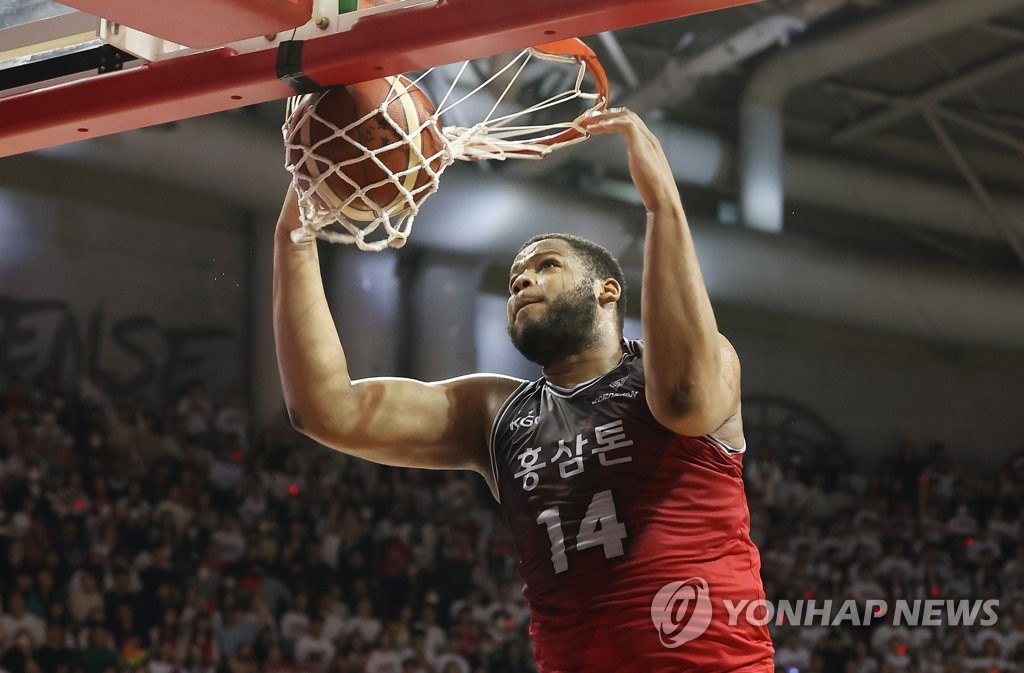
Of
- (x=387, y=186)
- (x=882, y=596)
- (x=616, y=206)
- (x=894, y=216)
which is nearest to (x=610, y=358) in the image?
(x=387, y=186)

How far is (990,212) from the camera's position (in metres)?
A: 11.6

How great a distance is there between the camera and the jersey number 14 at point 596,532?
98.0 inches

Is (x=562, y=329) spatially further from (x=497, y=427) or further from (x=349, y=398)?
(x=349, y=398)

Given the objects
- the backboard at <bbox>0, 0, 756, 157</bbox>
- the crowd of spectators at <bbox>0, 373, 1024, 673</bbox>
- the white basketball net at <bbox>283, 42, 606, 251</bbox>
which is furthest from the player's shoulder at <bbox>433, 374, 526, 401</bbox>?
the crowd of spectators at <bbox>0, 373, 1024, 673</bbox>

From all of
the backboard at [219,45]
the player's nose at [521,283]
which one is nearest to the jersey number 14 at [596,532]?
the player's nose at [521,283]

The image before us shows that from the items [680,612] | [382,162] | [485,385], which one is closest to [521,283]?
[485,385]

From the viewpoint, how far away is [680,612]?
2.42 m

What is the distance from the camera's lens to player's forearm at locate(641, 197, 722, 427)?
2334 mm

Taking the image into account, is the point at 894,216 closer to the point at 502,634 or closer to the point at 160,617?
the point at 502,634

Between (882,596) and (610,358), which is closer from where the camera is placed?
(610,358)

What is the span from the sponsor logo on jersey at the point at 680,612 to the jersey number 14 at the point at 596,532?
13 centimetres

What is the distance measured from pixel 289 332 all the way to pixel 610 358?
802mm

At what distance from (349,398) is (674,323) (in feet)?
3.04

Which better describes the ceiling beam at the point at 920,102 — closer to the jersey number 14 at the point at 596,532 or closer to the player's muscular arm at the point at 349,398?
the player's muscular arm at the point at 349,398
